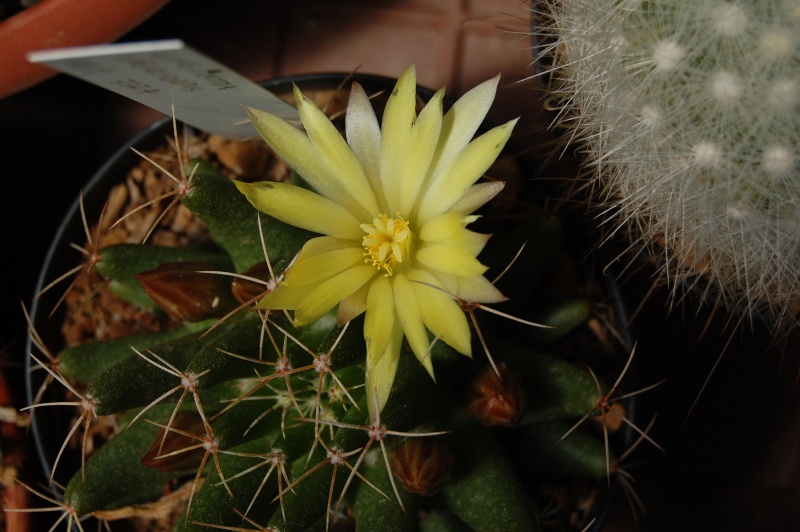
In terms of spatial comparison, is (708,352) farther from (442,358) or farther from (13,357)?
(13,357)

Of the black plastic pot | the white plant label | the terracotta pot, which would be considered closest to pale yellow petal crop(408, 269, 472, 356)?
the white plant label

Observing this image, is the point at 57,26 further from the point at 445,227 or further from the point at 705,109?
the point at 705,109

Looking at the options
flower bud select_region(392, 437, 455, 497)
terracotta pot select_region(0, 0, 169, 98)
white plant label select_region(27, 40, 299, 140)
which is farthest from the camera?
terracotta pot select_region(0, 0, 169, 98)

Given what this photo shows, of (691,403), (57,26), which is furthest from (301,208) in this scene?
(691,403)

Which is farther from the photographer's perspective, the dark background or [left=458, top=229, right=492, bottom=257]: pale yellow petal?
the dark background

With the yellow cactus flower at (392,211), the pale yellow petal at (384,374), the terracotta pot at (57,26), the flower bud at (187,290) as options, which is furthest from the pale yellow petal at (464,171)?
the terracotta pot at (57,26)

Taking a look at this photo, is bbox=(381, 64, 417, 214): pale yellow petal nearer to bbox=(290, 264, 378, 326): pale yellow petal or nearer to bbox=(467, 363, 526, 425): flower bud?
bbox=(290, 264, 378, 326): pale yellow petal
